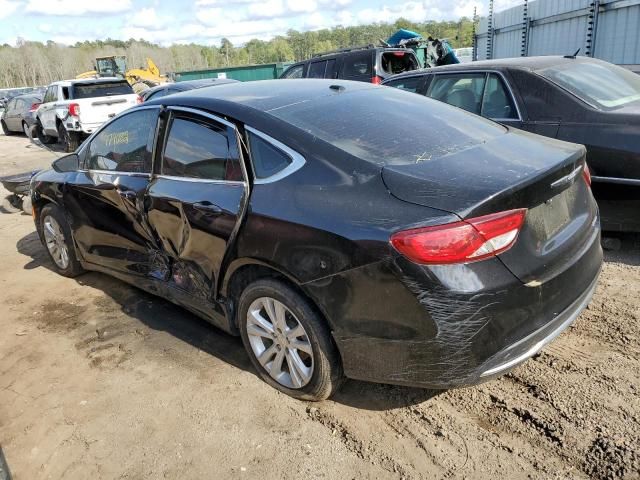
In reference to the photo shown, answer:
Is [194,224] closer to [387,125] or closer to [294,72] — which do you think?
[387,125]

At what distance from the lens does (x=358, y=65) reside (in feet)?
36.8

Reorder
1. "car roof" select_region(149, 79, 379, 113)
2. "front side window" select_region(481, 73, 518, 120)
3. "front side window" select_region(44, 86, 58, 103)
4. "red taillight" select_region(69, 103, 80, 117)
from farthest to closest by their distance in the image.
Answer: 1. "front side window" select_region(44, 86, 58, 103)
2. "red taillight" select_region(69, 103, 80, 117)
3. "front side window" select_region(481, 73, 518, 120)
4. "car roof" select_region(149, 79, 379, 113)

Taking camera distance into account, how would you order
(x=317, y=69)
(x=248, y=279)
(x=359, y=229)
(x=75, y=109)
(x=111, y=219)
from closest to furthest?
(x=359, y=229), (x=248, y=279), (x=111, y=219), (x=317, y=69), (x=75, y=109)

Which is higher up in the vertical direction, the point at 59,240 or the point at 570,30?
the point at 570,30

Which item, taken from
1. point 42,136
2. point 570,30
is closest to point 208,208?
point 570,30

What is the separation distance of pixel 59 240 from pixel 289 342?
3.08 meters

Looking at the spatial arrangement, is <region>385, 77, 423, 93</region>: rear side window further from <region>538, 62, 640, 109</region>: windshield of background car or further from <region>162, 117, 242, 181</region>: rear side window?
<region>162, 117, 242, 181</region>: rear side window

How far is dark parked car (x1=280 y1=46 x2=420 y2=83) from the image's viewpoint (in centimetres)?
1109

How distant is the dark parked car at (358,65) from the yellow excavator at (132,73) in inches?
701

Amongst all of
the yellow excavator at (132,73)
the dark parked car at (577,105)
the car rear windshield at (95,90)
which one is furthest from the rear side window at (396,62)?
the yellow excavator at (132,73)

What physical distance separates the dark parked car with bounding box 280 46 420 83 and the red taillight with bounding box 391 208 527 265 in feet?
30.1

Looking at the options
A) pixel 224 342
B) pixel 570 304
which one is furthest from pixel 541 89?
pixel 224 342

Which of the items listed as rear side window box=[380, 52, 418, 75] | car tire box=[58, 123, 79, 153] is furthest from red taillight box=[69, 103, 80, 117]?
rear side window box=[380, 52, 418, 75]

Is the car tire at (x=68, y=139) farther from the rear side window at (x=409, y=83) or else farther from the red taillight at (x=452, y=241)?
the red taillight at (x=452, y=241)
